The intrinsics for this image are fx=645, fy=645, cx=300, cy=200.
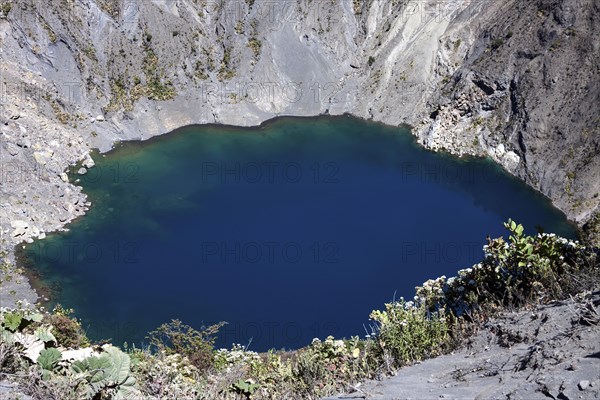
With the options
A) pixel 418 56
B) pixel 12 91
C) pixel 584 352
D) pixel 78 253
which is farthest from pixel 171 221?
pixel 584 352

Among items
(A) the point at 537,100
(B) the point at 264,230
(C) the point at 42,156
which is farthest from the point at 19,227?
(A) the point at 537,100

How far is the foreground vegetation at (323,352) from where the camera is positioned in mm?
10258

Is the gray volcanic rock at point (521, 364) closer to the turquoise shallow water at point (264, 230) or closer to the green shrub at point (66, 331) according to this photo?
the green shrub at point (66, 331)

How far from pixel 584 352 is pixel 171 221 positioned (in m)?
31.8

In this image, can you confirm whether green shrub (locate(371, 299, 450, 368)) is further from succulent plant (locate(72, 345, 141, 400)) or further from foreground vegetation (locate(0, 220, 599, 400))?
succulent plant (locate(72, 345, 141, 400))

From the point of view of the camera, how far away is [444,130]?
50156 millimetres

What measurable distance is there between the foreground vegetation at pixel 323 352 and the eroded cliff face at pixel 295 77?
2625 centimetres

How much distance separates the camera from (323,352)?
46.1 feet

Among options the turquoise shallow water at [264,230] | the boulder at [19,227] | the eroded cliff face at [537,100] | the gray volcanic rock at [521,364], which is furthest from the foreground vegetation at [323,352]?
the eroded cliff face at [537,100]

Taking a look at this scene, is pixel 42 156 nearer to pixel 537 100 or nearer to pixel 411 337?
pixel 537 100

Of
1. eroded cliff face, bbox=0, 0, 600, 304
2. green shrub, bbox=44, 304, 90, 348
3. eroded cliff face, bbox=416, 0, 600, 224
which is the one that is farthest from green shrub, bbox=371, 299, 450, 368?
eroded cliff face, bbox=416, 0, 600, 224

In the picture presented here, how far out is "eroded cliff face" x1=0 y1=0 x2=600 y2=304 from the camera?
139 feet

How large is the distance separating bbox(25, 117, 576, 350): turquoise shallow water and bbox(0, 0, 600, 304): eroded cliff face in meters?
2.10

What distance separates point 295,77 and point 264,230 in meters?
22.0
